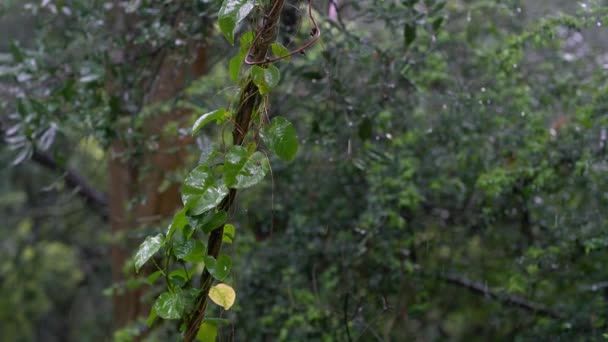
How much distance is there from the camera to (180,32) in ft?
9.13

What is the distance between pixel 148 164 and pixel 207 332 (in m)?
1.50

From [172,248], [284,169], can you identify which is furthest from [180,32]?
[172,248]

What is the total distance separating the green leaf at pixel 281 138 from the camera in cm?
163

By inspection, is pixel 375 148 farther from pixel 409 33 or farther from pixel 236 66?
pixel 236 66

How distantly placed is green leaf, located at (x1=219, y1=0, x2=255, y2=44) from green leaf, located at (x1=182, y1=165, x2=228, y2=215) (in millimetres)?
339

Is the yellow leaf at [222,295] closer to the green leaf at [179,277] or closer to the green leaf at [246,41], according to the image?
the green leaf at [179,277]

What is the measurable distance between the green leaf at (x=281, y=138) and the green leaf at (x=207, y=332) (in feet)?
1.56

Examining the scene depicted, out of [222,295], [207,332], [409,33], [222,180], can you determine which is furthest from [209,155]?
[409,33]

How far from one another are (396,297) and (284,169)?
85 centimetres

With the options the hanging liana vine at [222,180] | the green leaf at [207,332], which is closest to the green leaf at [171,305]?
the hanging liana vine at [222,180]

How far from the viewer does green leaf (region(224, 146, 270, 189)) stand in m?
1.54

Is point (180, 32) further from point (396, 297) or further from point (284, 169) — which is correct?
point (396, 297)

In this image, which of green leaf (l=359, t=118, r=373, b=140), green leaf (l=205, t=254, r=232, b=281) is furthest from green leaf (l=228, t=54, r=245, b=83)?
green leaf (l=359, t=118, r=373, b=140)

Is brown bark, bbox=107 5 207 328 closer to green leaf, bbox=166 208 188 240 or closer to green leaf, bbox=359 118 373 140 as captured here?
green leaf, bbox=359 118 373 140
